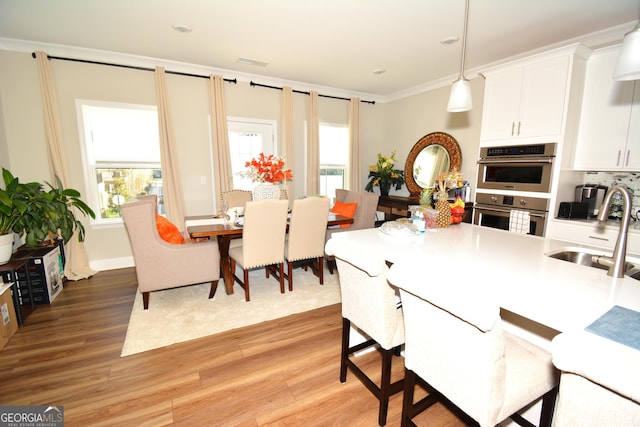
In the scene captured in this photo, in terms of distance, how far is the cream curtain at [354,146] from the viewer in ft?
17.3

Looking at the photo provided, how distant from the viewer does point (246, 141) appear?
4621 millimetres

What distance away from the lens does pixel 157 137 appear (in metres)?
4.06

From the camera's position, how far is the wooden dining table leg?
311 centimetres

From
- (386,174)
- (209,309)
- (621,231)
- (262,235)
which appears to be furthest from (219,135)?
(621,231)

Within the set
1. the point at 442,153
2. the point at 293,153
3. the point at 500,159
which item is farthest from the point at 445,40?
the point at 293,153

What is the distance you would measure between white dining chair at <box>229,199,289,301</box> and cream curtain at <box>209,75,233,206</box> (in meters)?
1.63

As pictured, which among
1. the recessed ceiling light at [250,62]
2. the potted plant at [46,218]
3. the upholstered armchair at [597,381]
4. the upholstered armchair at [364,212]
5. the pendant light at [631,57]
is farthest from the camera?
the recessed ceiling light at [250,62]

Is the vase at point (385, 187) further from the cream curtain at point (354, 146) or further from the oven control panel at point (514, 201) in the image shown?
the oven control panel at point (514, 201)

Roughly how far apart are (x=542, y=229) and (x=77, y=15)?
17.1 feet

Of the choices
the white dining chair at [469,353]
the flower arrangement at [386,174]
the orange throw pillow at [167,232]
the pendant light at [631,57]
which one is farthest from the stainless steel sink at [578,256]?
the flower arrangement at [386,174]

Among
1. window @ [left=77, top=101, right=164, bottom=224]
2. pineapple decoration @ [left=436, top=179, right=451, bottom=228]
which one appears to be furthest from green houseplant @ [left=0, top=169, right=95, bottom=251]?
pineapple decoration @ [left=436, top=179, right=451, bottom=228]

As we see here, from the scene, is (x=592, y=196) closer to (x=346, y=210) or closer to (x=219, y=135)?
(x=346, y=210)

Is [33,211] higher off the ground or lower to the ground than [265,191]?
lower

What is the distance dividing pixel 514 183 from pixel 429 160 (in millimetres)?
1586
